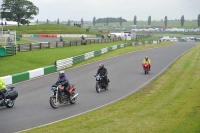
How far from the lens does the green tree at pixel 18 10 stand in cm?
10656

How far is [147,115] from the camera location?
15.1 m

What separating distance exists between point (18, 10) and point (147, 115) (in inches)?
3804

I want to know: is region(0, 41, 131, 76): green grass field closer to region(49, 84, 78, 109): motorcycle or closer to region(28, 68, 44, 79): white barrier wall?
region(28, 68, 44, 79): white barrier wall

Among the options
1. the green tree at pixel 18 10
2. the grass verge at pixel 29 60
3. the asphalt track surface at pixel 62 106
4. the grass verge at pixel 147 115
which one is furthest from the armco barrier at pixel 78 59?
the green tree at pixel 18 10

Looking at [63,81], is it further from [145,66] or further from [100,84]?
[145,66]

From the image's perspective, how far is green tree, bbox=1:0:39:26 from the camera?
350 ft

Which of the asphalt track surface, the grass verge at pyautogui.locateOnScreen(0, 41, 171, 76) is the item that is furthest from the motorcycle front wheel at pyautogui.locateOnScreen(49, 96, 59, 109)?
the grass verge at pyautogui.locateOnScreen(0, 41, 171, 76)

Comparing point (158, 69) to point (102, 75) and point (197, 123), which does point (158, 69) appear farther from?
point (197, 123)

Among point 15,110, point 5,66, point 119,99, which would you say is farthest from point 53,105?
point 5,66

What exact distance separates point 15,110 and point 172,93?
8.77 metres

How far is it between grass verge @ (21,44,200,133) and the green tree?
8804cm

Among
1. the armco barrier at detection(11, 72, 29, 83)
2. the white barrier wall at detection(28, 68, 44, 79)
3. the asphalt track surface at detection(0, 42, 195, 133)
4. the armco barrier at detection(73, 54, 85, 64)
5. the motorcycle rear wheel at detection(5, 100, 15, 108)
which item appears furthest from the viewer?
the armco barrier at detection(73, 54, 85, 64)

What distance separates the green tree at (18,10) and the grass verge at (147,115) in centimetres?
8804

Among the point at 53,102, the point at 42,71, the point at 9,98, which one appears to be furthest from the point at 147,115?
the point at 42,71
